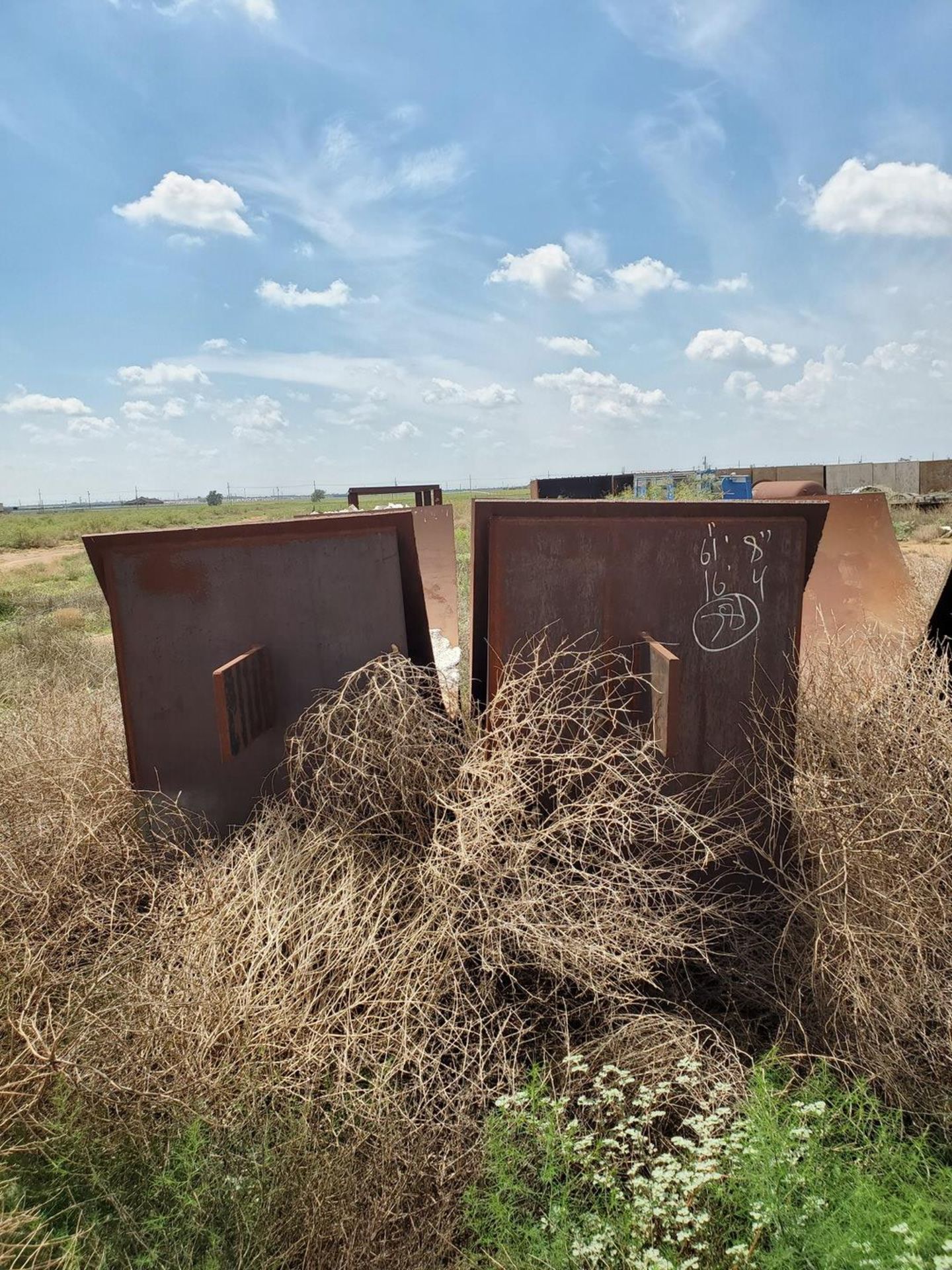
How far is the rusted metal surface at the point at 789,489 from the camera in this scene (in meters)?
13.7

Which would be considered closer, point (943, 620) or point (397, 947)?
point (397, 947)

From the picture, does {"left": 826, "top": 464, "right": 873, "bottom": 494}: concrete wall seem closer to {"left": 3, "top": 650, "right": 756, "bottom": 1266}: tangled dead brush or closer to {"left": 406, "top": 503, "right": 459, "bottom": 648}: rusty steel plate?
{"left": 406, "top": 503, "right": 459, "bottom": 648}: rusty steel plate

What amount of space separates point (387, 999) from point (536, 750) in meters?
1.04

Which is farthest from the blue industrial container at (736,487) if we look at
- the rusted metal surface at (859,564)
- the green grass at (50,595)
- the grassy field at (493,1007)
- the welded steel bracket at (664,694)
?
the grassy field at (493,1007)

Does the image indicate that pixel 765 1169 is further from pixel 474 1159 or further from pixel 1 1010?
pixel 1 1010

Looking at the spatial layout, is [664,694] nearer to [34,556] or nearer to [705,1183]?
[705,1183]

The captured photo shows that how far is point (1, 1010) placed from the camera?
8.44 ft

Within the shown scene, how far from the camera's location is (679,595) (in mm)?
3473

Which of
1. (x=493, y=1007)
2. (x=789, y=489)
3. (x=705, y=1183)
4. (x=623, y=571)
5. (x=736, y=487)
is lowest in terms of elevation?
(x=705, y=1183)

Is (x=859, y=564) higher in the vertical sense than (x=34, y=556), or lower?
higher

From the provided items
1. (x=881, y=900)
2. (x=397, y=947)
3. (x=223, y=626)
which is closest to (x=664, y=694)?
(x=881, y=900)

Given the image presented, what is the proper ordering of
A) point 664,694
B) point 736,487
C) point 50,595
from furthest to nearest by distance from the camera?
1. point 736,487
2. point 50,595
3. point 664,694

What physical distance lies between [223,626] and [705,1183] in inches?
105

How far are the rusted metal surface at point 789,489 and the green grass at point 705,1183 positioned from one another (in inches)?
453
